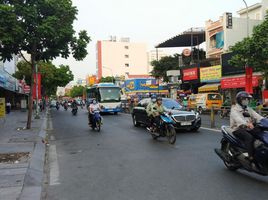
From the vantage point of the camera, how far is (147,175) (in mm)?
7727

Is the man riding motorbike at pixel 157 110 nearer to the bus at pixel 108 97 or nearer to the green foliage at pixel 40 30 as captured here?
the green foliage at pixel 40 30

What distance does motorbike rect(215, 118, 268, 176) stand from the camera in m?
6.42

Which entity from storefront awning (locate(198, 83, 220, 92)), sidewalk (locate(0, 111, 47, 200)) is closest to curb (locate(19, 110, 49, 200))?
sidewalk (locate(0, 111, 47, 200))

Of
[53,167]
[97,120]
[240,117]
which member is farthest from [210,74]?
[240,117]

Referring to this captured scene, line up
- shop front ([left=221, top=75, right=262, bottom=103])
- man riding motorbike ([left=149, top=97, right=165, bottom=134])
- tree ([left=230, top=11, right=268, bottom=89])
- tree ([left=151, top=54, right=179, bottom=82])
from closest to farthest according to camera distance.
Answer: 1. man riding motorbike ([left=149, top=97, right=165, bottom=134])
2. tree ([left=230, top=11, right=268, bottom=89])
3. shop front ([left=221, top=75, right=262, bottom=103])
4. tree ([left=151, top=54, right=179, bottom=82])

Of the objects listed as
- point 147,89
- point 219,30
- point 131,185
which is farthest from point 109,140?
point 147,89

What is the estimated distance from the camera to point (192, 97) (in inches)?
1313

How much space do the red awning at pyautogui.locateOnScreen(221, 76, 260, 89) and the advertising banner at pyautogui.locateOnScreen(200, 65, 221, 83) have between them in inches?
85.2

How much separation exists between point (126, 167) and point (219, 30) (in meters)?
37.8

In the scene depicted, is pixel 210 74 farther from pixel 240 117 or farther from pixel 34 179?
pixel 34 179

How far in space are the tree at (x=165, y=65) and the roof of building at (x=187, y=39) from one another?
2.54 meters

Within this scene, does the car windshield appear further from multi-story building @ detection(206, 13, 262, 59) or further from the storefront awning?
multi-story building @ detection(206, 13, 262, 59)

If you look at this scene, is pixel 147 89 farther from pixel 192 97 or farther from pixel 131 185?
pixel 131 185

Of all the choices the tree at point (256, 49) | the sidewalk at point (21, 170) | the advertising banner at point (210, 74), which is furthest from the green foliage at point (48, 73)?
the sidewalk at point (21, 170)
